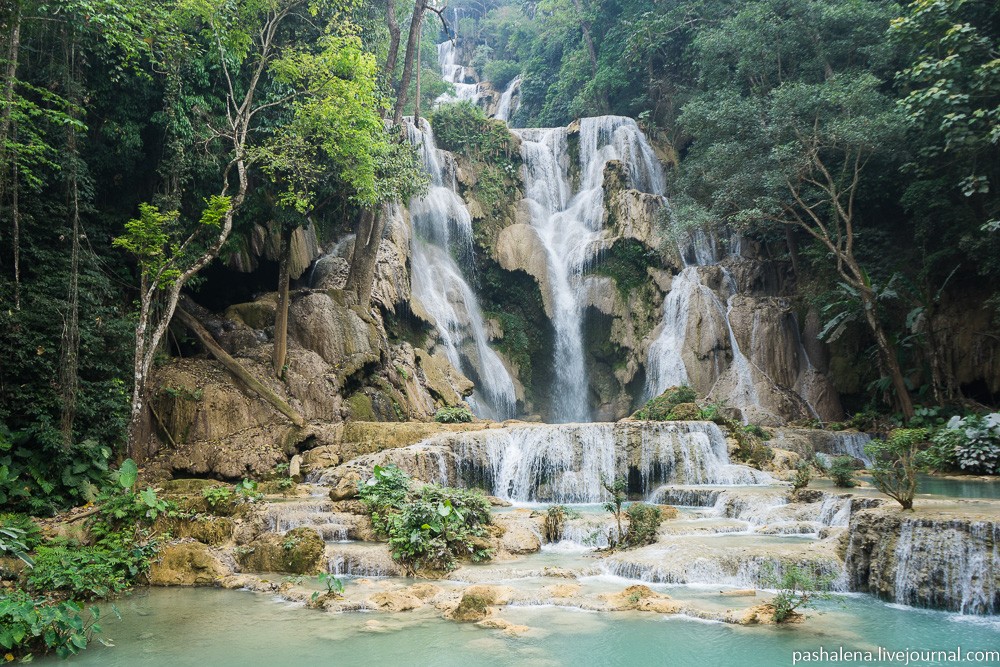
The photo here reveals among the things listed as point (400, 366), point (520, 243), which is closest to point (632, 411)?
point (520, 243)

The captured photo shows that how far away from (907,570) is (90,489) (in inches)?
422

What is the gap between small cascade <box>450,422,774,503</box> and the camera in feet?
43.0

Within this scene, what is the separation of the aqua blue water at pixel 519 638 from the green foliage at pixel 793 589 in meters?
0.13

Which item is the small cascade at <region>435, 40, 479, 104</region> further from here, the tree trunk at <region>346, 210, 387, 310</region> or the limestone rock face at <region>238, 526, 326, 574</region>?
the limestone rock face at <region>238, 526, 326, 574</region>

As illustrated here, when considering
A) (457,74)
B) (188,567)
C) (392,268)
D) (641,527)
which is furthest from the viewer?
(457,74)

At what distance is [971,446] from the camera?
41.7 feet

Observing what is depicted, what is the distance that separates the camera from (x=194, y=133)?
42.4 ft

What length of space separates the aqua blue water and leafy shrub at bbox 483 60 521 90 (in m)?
38.4

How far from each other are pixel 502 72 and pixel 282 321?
3057 cm

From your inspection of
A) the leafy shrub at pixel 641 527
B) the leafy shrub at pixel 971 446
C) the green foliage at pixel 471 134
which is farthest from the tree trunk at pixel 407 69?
the leafy shrub at pixel 971 446

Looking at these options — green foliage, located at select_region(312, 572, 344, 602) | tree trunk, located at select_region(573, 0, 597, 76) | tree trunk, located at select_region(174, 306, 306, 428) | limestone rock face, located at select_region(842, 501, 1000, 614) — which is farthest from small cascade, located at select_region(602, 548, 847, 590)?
tree trunk, located at select_region(573, 0, 597, 76)

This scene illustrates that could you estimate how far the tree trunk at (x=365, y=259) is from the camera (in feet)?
57.0

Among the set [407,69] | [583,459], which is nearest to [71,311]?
[583,459]

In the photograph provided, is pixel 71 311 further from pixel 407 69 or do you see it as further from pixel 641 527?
pixel 407 69
